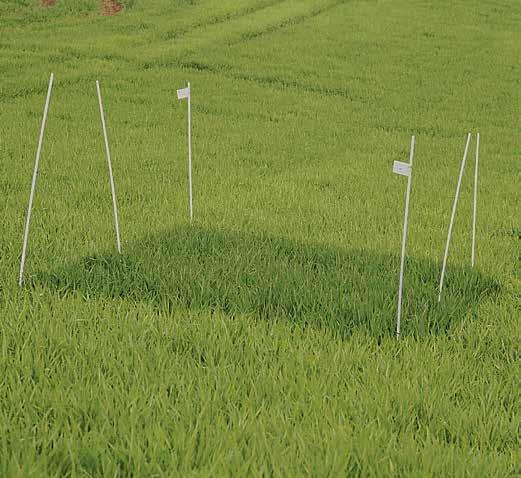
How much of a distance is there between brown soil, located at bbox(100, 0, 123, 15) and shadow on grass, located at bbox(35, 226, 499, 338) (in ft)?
52.8

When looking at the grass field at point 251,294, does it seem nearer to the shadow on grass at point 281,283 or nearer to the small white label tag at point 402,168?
the shadow on grass at point 281,283

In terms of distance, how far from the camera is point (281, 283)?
4.32 m

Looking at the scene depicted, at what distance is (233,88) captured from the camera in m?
13.3

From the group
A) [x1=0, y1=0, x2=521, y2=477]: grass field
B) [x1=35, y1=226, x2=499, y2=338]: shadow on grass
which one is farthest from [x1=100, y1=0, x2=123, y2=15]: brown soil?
[x1=35, y1=226, x2=499, y2=338]: shadow on grass

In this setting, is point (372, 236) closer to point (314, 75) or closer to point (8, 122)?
point (8, 122)

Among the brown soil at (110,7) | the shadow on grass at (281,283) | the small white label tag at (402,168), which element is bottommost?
the shadow on grass at (281,283)

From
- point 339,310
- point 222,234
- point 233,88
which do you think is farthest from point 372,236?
point 233,88

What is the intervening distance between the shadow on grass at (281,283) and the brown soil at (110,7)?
16079 mm

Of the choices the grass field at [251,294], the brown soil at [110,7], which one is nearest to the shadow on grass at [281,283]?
the grass field at [251,294]

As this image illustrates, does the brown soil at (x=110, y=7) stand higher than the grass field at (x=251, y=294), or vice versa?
the brown soil at (x=110, y=7)

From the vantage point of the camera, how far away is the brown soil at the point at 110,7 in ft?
64.0

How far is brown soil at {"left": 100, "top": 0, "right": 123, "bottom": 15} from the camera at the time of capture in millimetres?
19500

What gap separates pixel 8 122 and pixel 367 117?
6146 millimetres

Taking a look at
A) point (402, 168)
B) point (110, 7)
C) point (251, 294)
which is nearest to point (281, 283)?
→ point (251, 294)
